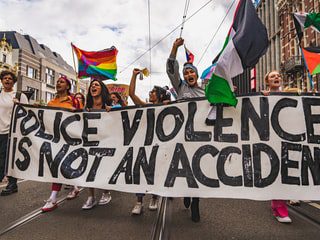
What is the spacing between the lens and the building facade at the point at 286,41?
1911cm

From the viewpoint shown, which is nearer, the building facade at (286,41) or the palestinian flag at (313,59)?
the palestinian flag at (313,59)

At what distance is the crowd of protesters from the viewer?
3.28m

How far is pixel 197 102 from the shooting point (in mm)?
3143

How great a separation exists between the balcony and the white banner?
20.6 meters

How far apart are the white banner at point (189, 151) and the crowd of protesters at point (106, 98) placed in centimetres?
26

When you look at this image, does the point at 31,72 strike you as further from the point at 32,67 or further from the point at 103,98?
the point at 103,98

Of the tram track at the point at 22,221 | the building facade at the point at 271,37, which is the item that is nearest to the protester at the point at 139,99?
the tram track at the point at 22,221

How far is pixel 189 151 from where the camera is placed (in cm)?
299

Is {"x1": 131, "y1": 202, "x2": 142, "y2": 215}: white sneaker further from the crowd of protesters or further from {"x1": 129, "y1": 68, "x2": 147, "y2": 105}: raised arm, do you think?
{"x1": 129, "y1": 68, "x2": 147, "y2": 105}: raised arm

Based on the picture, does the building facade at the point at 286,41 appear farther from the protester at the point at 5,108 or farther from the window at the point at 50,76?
the window at the point at 50,76

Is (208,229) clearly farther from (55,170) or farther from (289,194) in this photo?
(55,170)

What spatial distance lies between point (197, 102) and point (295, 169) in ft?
4.39

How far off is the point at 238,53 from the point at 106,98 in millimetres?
1997

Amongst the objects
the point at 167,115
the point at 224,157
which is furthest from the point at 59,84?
the point at 224,157
